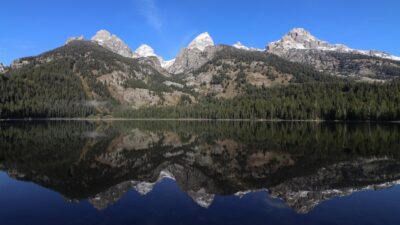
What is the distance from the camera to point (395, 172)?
142 feet

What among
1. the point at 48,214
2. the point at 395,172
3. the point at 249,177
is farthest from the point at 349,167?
the point at 48,214

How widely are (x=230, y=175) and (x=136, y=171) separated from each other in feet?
39.6

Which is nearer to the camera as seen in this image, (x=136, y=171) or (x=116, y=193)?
(x=116, y=193)

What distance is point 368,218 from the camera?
993 inches

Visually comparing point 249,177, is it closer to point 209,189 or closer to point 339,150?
point 209,189

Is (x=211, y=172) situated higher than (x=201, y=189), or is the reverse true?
(x=211, y=172)

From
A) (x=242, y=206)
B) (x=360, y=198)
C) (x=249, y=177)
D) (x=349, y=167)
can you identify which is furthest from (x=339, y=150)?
(x=242, y=206)

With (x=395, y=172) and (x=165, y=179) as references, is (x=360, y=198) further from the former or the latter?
(x=165, y=179)

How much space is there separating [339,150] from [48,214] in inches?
2082

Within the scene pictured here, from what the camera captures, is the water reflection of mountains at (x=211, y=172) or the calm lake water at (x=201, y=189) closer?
the calm lake water at (x=201, y=189)

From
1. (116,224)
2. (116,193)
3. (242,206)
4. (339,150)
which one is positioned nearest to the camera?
(116,224)

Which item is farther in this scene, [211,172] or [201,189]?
[211,172]

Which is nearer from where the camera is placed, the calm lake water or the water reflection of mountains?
the calm lake water

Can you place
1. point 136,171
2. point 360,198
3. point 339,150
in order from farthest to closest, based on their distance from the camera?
point 339,150, point 136,171, point 360,198
